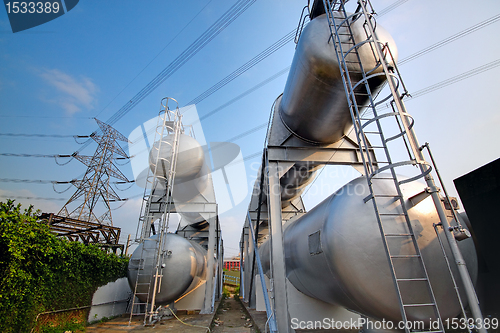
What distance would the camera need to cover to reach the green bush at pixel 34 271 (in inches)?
191

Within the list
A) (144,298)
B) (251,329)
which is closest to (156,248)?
(144,298)

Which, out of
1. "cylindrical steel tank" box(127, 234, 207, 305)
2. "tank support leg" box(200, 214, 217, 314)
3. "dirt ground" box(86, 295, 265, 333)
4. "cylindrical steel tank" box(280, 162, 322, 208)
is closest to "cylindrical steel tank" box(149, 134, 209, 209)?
"tank support leg" box(200, 214, 217, 314)

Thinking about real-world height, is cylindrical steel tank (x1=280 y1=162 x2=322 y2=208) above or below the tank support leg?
above

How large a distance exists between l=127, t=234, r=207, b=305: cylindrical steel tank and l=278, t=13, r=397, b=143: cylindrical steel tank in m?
6.30

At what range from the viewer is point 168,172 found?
9.16m

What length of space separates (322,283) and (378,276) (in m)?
1.22

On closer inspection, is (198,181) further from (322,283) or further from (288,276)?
(322,283)

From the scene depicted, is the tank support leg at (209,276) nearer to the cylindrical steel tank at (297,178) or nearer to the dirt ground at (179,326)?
the dirt ground at (179,326)

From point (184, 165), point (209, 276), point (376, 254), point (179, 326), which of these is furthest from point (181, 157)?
point (376, 254)

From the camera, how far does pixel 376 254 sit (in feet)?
10.1

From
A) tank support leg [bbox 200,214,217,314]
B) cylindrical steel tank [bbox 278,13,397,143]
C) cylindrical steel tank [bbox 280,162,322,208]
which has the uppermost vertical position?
cylindrical steel tank [bbox 278,13,397,143]

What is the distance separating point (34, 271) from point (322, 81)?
804cm

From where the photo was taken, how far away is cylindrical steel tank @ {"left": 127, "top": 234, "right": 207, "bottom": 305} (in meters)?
7.87

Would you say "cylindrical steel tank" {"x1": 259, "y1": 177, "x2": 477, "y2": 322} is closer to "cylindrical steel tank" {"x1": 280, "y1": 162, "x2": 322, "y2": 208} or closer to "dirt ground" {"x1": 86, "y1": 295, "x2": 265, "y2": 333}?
"cylindrical steel tank" {"x1": 280, "y1": 162, "x2": 322, "y2": 208}
